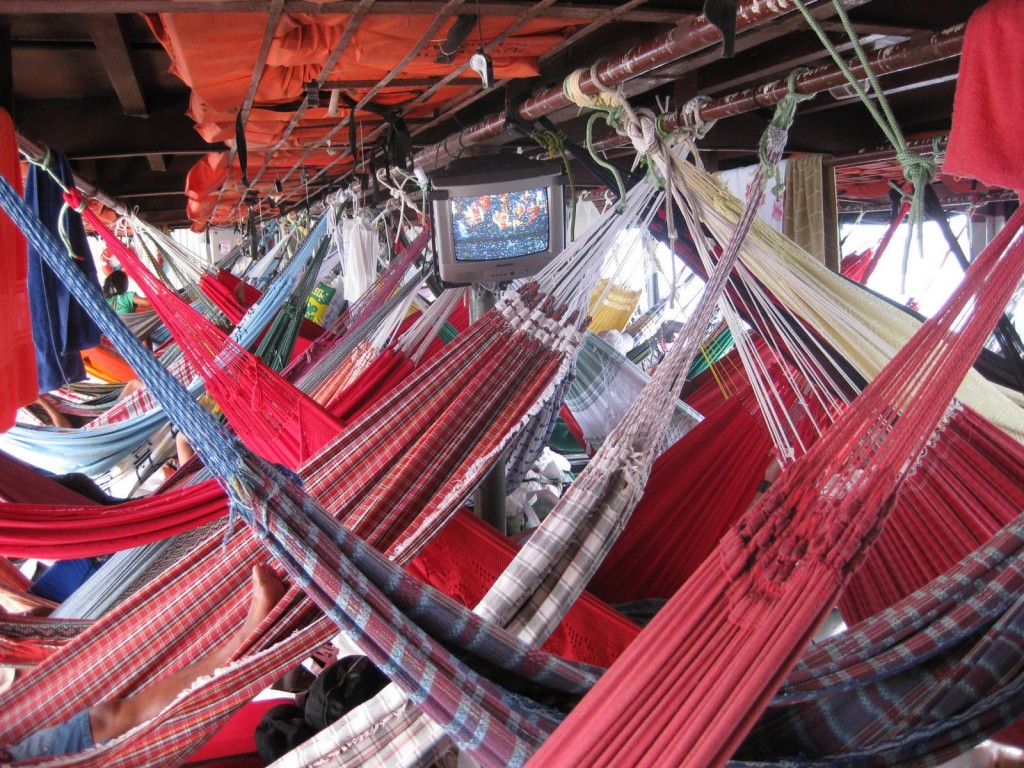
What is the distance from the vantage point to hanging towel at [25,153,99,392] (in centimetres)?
163

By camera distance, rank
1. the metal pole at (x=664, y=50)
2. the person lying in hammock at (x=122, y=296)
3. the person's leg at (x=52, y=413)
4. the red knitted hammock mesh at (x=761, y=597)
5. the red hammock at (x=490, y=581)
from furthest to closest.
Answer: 1. the person lying in hammock at (x=122, y=296)
2. the person's leg at (x=52, y=413)
3. the red hammock at (x=490, y=581)
4. the metal pole at (x=664, y=50)
5. the red knitted hammock mesh at (x=761, y=597)

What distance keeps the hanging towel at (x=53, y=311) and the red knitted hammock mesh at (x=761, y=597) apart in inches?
59.3

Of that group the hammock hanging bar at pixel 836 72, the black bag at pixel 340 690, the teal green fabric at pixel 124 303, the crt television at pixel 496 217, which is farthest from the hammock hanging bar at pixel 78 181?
the teal green fabric at pixel 124 303

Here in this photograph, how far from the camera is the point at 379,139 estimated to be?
231 centimetres

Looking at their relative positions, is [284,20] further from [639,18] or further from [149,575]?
[149,575]

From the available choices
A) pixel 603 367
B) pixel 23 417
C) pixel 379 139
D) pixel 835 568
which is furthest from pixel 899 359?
pixel 23 417

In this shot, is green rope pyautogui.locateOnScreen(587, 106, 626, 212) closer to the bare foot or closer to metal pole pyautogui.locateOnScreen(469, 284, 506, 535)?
metal pole pyautogui.locateOnScreen(469, 284, 506, 535)

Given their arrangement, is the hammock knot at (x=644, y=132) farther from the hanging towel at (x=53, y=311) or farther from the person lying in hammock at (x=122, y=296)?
the person lying in hammock at (x=122, y=296)

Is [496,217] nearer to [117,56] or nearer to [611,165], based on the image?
[611,165]

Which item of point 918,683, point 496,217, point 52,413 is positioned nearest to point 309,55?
point 496,217

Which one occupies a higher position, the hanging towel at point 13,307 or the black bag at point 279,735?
the hanging towel at point 13,307

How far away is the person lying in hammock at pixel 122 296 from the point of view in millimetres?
3723

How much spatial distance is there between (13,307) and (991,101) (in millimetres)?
1533

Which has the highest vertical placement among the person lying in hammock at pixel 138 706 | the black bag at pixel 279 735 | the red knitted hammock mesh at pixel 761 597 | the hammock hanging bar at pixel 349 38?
the hammock hanging bar at pixel 349 38
